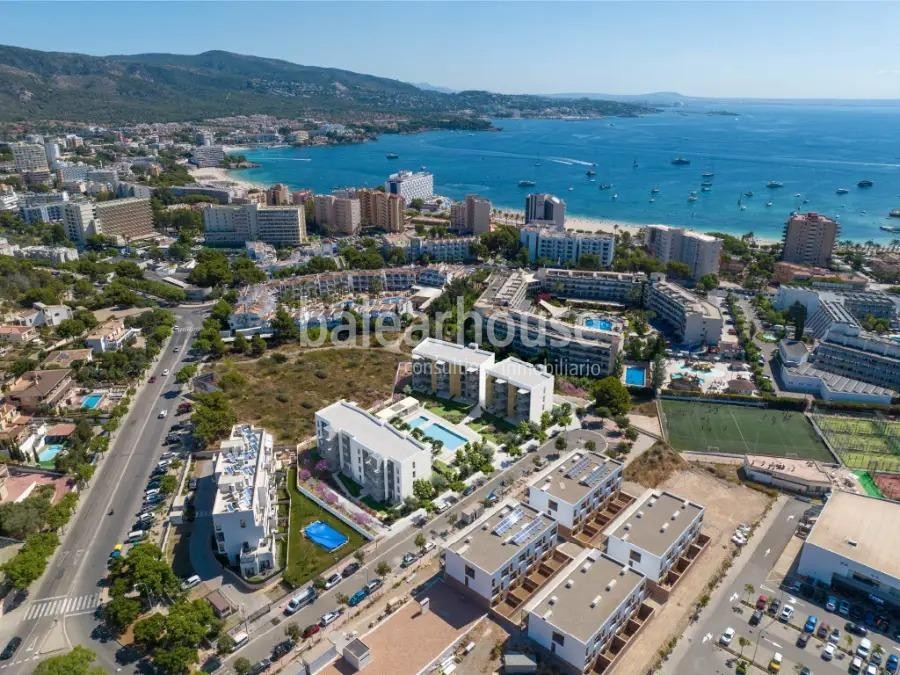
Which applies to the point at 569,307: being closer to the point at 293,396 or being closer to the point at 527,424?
the point at 527,424

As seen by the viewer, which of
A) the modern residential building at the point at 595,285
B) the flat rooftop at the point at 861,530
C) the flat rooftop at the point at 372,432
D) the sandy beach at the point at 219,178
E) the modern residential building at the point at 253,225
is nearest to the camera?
the flat rooftop at the point at 861,530

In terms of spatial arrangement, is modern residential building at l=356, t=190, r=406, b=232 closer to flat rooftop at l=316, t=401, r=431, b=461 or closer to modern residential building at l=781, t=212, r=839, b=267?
modern residential building at l=781, t=212, r=839, b=267

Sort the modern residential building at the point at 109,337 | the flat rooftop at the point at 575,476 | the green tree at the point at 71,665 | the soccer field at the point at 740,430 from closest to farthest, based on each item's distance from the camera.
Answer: the green tree at the point at 71,665
the flat rooftop at the point at 575,476
the soccer field at the point at 740,430
the modern residential building at the point at 109,337

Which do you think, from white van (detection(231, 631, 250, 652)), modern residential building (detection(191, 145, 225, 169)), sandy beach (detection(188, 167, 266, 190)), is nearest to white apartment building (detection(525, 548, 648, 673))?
white van (detection(231, 631, 250, 652))

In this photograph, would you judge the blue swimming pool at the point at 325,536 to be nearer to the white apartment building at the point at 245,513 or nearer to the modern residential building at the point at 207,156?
the white apartment building at the point at 245,513

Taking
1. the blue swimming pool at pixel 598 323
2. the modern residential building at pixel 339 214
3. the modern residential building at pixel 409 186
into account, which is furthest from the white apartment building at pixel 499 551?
the modern residential building at pixel 409 186

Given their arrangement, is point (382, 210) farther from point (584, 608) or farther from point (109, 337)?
point (584, 608)

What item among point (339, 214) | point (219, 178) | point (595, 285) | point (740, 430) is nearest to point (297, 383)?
point (740, 430)
